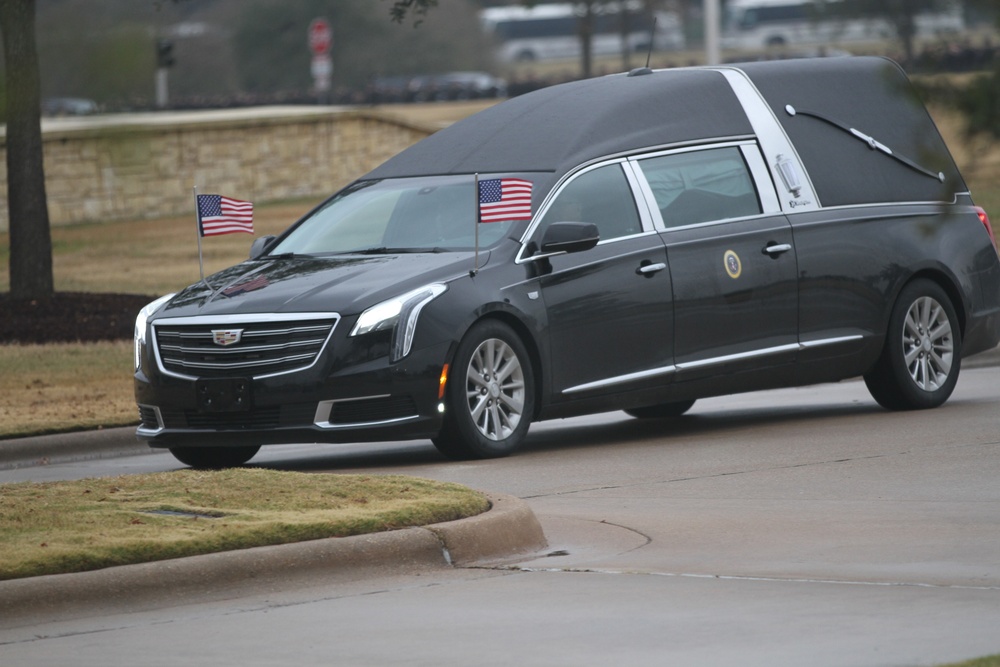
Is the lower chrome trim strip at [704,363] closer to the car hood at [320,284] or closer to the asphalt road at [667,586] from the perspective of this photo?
the asphalt road at [667,586]

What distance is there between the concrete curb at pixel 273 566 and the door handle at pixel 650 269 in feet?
10.9

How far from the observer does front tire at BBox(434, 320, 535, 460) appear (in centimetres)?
945

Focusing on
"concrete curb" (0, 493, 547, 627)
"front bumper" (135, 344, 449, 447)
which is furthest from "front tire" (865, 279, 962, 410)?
"concrete curb" (0, 493, 547, 627)

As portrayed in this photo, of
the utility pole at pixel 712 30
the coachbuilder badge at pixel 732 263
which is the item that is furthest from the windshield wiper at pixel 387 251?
the utility pole at pixel 712 30

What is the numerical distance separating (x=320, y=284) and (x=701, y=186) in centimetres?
269

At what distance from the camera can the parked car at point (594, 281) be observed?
368 inches

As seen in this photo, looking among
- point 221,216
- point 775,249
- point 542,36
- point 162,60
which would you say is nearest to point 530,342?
point 775,249

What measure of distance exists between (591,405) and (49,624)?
485 cm

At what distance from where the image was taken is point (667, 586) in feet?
19.9

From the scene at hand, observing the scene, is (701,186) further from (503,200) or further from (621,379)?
(503,200)

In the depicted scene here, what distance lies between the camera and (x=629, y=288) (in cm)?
1022

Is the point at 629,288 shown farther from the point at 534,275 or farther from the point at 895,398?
the point at 895,398

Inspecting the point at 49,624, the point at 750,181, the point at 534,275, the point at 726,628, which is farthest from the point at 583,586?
the point at 750,181

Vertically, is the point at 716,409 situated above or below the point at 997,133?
below
